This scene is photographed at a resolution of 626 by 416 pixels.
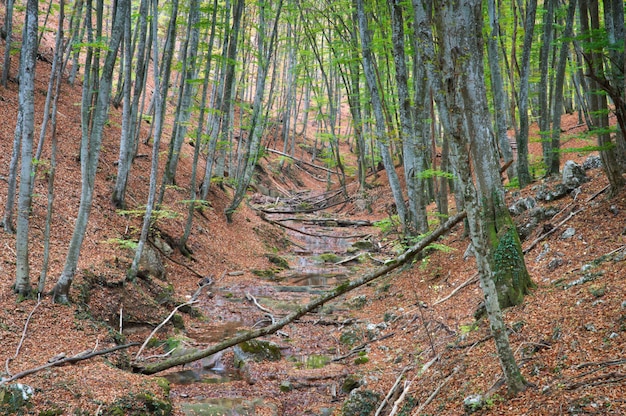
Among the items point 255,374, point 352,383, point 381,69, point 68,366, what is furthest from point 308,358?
point 381,69

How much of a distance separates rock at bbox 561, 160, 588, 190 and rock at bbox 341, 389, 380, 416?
640 cm

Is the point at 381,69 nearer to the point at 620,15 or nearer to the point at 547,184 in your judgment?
the point at 547,184

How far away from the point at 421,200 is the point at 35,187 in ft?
28.7

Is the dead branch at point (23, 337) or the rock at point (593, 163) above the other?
the rock at point (593, 163)

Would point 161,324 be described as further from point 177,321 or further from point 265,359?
point 265,359

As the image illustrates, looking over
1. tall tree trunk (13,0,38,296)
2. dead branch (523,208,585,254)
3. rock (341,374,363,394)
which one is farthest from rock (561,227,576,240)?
tall tree trunk (13,0,38,296)

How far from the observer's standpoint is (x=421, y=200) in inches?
398

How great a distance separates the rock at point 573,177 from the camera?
358 inches

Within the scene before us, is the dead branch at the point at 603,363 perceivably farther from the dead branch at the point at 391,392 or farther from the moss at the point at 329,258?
the moss at the point at 329,258

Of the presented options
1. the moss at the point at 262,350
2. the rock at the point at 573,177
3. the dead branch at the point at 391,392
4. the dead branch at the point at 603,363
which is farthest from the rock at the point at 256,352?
the rock at the point at 573,177

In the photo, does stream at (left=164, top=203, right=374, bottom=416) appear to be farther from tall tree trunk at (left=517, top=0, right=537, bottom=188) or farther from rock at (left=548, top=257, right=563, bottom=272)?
tall tree trunk at (left=517, top=0, right=537, bottom=188)

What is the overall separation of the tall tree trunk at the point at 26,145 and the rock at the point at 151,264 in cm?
331

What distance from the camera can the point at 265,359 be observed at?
757 centimetres

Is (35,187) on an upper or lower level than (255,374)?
upper
